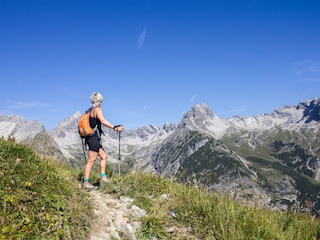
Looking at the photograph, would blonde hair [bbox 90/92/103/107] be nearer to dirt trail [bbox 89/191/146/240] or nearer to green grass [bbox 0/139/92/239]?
green grass [bbox 0/139/92/239]

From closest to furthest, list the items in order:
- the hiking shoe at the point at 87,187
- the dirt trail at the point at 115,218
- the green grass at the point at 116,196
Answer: the green grass at the point at 116,196, the dirt trail at the point at 115,218, the hiking shoe at the point at 87,187

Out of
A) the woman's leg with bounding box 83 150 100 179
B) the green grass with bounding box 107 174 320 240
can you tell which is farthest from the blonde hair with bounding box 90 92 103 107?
the green grass with bounding box 107 174 320 240

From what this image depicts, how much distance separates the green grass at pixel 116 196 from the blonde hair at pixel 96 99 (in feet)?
9.18

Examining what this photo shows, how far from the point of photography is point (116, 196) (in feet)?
32.2

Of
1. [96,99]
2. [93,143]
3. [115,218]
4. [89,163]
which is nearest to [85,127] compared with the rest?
[93,143]

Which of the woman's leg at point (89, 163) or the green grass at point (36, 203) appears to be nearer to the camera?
the green grass at point (36, 203)

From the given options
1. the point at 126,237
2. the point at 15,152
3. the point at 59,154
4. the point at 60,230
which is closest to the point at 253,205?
the point at 126,237

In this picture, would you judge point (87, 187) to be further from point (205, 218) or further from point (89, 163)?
point (205, 218)

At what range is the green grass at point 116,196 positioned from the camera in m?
6.86

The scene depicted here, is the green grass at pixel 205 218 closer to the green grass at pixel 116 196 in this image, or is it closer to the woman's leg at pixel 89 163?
the green grass at pixel 116 196

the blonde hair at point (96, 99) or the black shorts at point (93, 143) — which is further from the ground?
the blonde hair at point (96, 99)

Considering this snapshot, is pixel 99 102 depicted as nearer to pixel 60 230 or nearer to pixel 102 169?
pixel 102 169

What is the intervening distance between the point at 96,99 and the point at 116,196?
3.58m

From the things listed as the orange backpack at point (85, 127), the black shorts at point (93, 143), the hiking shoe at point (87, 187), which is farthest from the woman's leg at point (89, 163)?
the orange backpack at point (85, 127)
